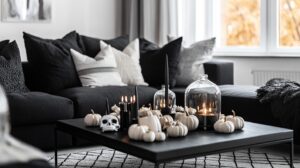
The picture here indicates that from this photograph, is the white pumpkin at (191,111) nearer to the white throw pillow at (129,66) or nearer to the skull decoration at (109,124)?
the skull decoration at (109,124)

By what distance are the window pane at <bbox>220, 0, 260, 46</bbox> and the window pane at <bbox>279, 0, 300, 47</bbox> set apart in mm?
279

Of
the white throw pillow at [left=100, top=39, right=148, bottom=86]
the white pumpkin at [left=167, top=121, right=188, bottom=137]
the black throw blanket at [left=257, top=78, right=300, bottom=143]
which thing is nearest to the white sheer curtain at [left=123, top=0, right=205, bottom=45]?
the white throw pillow at [left=100, top=39, right=148, bottom=86]

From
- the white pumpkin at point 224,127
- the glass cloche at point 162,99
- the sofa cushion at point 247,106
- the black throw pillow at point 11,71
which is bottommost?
the sofa cushion at point 247,106

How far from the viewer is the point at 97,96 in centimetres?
412

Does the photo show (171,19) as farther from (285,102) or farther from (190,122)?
(190,122)

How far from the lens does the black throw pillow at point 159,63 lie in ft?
15.6

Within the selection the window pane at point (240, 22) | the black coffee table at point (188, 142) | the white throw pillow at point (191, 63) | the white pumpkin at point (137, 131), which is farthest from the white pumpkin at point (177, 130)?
the window pane at point (240, 22)

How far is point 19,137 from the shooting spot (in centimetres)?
377

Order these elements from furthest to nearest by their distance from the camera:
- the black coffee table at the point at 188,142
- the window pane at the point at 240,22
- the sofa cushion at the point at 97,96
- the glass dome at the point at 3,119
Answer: the window pane at the point at 240,22, the sofa cushion at the point at 97,96, the black coffee table at the point at 188,142, the glass dome at the point at 3,119

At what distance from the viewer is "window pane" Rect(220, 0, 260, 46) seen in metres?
5.64

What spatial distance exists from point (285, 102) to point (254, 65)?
1.84 m

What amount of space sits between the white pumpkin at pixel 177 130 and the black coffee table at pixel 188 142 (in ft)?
0.11

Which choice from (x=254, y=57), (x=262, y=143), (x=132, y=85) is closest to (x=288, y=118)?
(x=262, y=143)

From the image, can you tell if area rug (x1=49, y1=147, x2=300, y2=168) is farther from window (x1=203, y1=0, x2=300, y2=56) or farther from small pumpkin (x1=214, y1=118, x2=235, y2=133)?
window (x1=203, y1=0, x2=300, y2=56)
